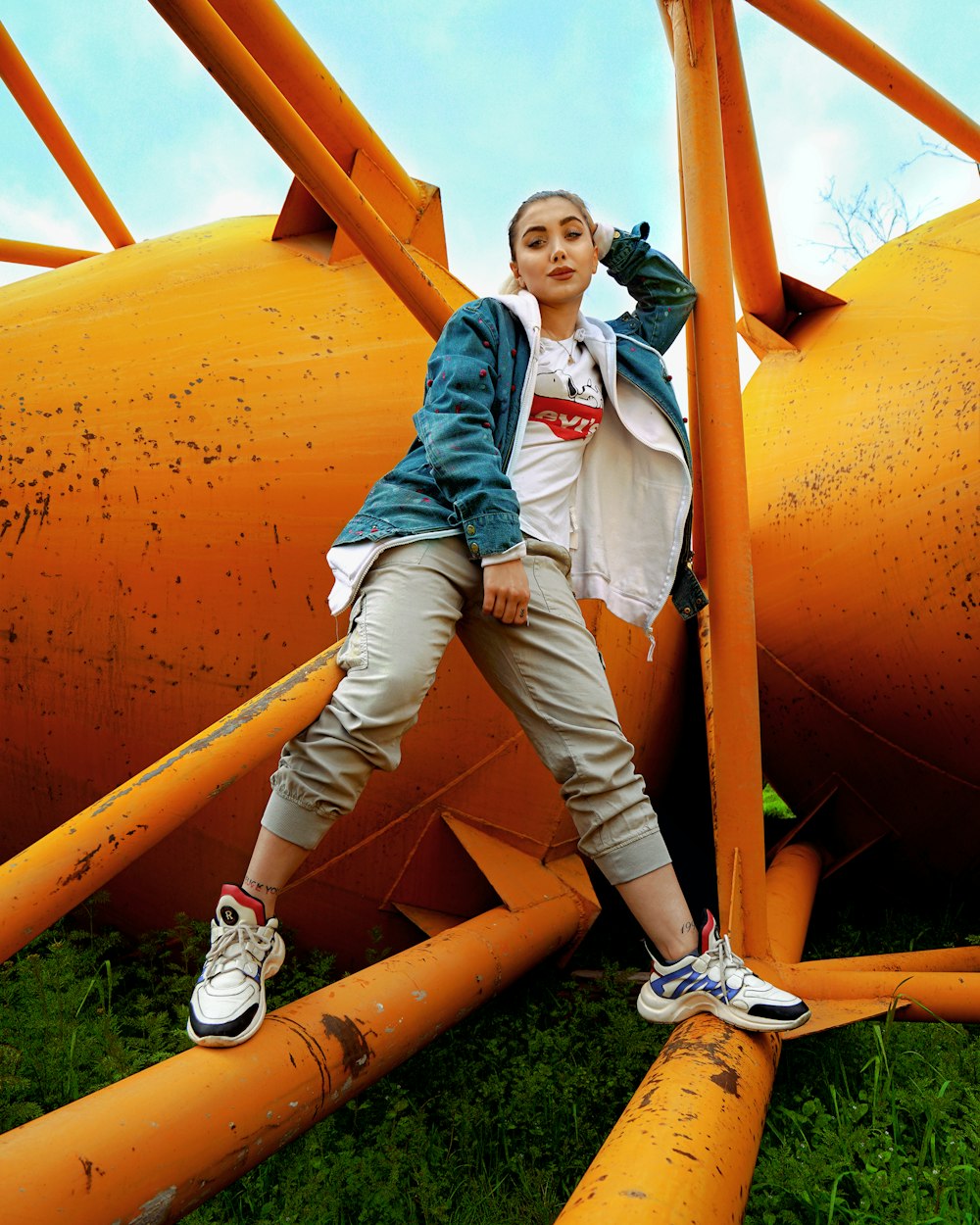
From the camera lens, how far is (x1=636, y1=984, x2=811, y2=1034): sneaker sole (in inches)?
75.5

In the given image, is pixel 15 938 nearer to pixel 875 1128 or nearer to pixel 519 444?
pixel 519 444

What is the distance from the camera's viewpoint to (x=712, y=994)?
1.95 meters

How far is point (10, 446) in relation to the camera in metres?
2.34

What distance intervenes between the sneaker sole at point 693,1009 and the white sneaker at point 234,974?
73 cm

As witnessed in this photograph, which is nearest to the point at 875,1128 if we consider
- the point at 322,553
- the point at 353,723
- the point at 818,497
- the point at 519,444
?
the point at 353,723

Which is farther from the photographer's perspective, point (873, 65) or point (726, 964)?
point (873, 65)

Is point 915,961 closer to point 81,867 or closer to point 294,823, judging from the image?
point 294,823

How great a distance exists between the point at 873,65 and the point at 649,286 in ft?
6.02

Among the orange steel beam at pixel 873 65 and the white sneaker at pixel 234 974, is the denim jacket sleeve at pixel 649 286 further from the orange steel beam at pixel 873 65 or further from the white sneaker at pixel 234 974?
the white sneaker at pixel 234 974

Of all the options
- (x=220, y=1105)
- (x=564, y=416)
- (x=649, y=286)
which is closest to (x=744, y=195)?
(x=649, y=286)

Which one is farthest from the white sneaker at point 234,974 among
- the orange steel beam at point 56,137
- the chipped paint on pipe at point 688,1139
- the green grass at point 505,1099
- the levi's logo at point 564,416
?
the orange steel beam at point 56,137

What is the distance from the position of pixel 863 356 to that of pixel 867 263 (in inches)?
27.1

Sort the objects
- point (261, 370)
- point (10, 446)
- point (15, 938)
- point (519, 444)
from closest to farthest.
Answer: point (15, 938) → point (519, 444) → point (10, 446) → point (261, 370)

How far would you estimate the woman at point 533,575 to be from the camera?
5.82 ft
